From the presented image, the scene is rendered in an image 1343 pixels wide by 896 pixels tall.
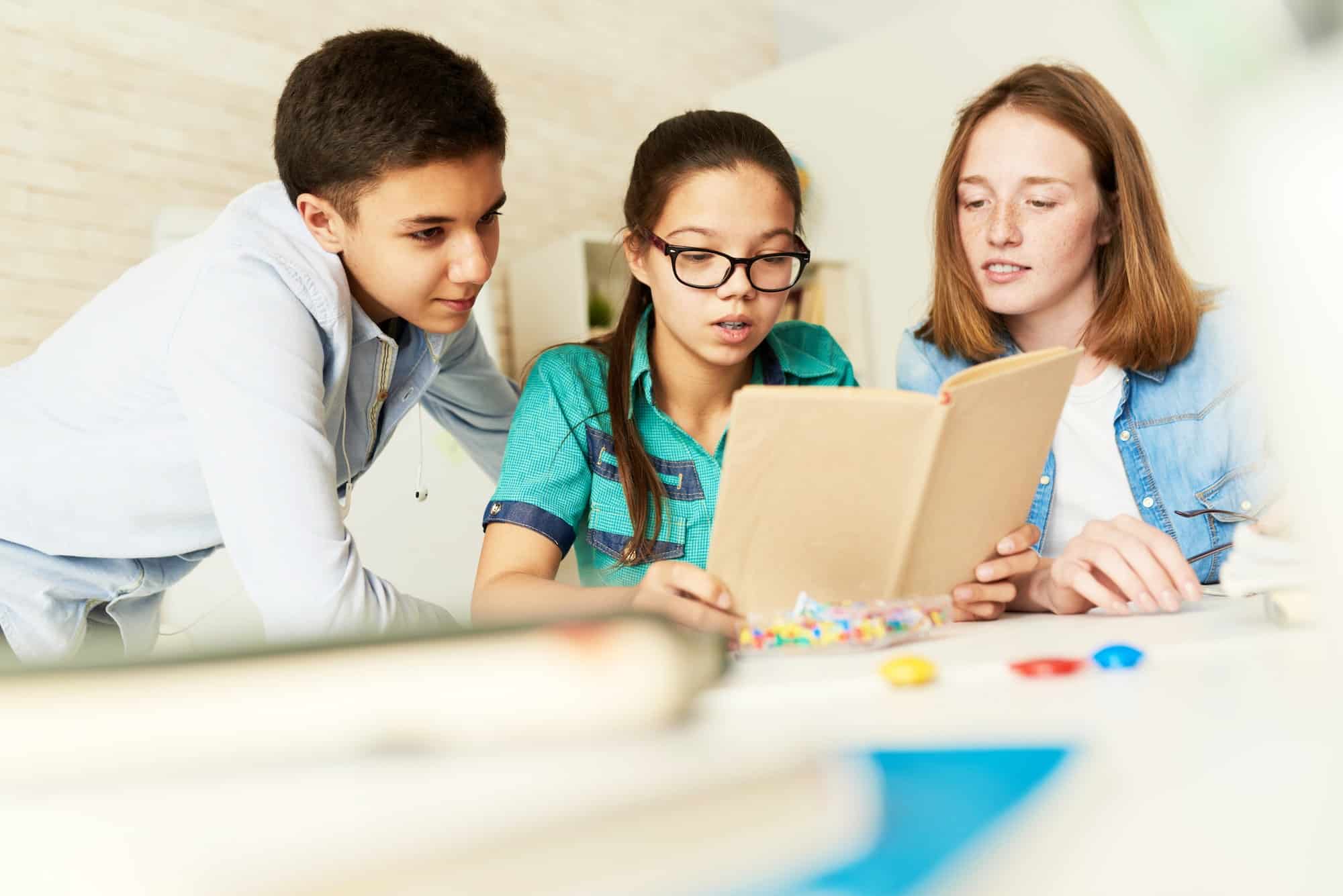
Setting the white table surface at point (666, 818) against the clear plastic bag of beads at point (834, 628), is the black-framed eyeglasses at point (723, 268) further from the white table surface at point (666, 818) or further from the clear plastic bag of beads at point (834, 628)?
the white table surface at point (666, 818)

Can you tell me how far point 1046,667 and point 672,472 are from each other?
0.83 metres

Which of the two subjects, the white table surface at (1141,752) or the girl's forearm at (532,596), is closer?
the white table surface at (1141,752)

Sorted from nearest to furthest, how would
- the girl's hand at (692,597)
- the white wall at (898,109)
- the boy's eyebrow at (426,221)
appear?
the girl's hand at (692,597), the boy's eyebrow at (426,221), the white wall at (898,109)

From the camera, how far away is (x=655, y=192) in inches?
48.6

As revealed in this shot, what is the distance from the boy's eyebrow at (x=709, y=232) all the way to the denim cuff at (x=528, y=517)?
13.1 inches

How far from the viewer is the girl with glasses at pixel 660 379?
1.13m

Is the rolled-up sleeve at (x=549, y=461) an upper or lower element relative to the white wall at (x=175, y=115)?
lower

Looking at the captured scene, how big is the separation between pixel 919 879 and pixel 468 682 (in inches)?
3.7

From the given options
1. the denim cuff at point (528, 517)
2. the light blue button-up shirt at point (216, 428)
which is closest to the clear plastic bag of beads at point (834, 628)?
the light blue button-up shirt at point (216, 428)

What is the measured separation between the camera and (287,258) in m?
1.00

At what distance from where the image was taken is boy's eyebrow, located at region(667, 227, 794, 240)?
3.78ft

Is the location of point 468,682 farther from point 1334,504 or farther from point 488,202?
point 488,202

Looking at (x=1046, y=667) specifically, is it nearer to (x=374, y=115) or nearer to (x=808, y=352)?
(x=374, y=115)

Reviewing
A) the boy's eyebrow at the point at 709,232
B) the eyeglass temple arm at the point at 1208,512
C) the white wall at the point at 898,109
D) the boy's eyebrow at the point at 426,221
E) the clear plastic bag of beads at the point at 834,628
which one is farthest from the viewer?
the white wall at the point at 898,109
